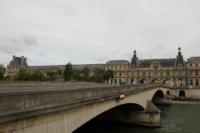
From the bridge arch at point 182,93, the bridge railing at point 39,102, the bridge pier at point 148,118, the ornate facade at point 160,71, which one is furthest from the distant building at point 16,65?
the bridge railing at point 39,102

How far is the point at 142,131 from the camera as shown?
33.2m

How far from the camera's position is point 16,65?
166625 millimetres

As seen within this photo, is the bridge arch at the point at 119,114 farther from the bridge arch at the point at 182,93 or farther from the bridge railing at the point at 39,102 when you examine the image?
the bridge arch at the point at 182,93

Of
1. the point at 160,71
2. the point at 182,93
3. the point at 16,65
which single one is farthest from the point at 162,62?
the point at 16,65

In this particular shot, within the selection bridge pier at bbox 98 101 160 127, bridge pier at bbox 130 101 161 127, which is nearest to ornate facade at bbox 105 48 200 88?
bridge pier at bbox 98 101 160 127

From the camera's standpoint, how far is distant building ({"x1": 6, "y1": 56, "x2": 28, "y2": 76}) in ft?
543

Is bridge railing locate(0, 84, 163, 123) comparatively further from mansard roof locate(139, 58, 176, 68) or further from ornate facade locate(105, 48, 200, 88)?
mansard roof locate(139, 58, 176, 68)

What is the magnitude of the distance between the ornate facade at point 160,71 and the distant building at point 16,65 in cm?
5549

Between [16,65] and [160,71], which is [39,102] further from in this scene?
[16,65]

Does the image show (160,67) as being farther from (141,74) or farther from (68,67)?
(68,67)

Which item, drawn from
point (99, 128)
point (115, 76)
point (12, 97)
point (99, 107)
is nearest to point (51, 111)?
point (12, 97)

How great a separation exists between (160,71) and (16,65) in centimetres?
8924

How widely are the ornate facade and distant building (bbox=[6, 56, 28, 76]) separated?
55.5m

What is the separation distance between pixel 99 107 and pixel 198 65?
117 metres
